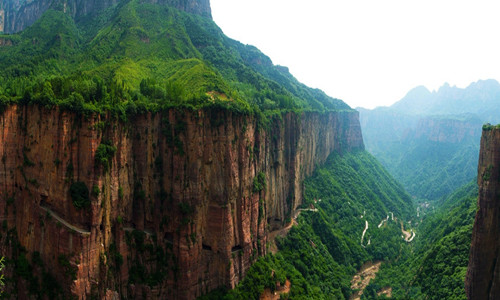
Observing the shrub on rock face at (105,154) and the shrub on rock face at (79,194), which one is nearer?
the shrub on rock face at (79,194)

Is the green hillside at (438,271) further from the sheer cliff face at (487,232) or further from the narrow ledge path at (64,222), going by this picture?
the narrow ledge path at (64,222)

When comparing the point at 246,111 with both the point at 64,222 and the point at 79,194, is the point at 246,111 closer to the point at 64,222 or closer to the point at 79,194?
the point at 79,194

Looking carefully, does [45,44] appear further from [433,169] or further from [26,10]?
[433,169]

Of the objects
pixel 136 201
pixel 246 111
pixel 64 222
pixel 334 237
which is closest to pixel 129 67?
pixel 246 111

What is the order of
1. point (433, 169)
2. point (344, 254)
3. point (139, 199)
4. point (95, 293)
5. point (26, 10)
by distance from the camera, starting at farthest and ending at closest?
1. point (433, 169)
2. point (26, 10)
3. point (344, 254)
4. point (139, 199)
5. point (95, 293)

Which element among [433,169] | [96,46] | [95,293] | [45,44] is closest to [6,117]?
[95,293]

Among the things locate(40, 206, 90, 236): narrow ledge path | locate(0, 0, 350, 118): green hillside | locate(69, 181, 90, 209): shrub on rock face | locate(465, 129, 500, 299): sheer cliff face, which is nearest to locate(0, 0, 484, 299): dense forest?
locate(69, 181, 90, 209): shrub on rock face

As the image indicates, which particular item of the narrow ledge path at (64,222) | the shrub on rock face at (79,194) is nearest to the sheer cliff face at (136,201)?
the narrow ledge path at (64,222)
